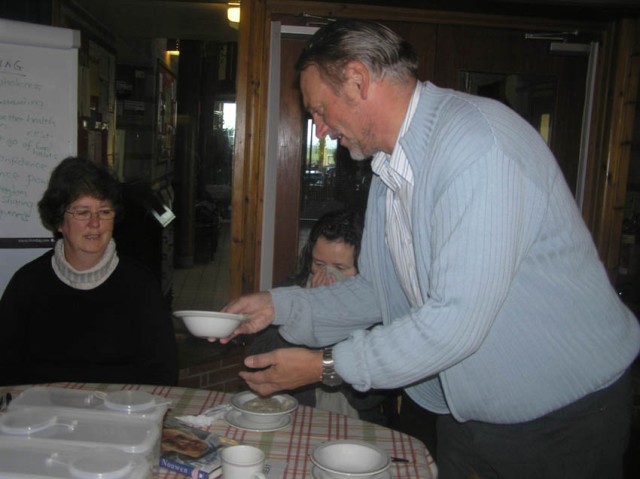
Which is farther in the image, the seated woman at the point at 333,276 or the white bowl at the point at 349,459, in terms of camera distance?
the seated woman at the point at 333,276

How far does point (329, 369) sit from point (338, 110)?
541mm

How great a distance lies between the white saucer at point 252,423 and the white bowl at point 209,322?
225 millimetres

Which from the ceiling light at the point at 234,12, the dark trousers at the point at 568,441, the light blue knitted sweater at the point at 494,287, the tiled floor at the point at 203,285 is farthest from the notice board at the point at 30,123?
the dark trousers at the point at 568,441

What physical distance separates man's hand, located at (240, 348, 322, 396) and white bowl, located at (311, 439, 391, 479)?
0.16m

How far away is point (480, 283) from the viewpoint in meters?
1.14

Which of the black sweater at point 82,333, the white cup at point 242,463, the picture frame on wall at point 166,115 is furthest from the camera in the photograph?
the picture frame on wall at point 166,115

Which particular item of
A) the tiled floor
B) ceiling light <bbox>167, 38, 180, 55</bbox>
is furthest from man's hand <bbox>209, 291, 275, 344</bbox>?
ceiling light <bbox>167, 38, 180, 55</bbox>

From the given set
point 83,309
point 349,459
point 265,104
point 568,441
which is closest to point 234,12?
point 265,104

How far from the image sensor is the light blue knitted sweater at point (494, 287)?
1.14 metres

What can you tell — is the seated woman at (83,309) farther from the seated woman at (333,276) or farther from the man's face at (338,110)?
the man's face at (338,110)

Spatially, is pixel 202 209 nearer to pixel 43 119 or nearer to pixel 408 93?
pixel 43 119

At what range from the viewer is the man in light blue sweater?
1152mm

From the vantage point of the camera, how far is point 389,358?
47.8 inches

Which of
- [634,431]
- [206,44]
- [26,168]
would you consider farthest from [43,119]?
[634,431]
